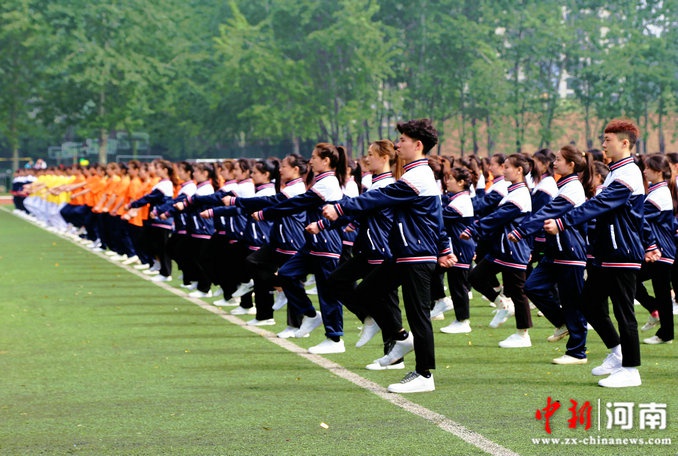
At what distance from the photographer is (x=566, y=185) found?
10375 mm

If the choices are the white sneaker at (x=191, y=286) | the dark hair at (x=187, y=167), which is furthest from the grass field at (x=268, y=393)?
the dark hair at (x=187, y=167)

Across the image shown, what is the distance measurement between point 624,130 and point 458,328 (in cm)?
429

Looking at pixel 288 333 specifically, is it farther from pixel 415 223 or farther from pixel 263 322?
pixel 415 223

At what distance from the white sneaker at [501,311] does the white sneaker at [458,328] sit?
409mm

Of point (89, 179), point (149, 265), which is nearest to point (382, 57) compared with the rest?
point (89, 179)

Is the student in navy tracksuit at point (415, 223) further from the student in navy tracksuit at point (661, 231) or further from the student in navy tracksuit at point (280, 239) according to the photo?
the student in navy tracksuit at point (661, 231)

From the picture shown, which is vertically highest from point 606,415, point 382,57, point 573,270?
point 382,57

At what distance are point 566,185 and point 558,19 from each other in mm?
48386

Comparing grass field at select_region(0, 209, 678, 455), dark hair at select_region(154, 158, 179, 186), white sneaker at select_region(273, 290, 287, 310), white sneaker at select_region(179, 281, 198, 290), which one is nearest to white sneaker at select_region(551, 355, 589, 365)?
grass field at select_region(0, 209, 678, 455)

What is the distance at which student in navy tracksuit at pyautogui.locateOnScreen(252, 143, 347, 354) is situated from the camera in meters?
11.2

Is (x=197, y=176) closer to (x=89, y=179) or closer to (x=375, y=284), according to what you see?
(x=375, y=284)

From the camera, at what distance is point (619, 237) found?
30.6 feet

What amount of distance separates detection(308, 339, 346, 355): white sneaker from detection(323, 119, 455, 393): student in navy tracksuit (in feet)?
7.08

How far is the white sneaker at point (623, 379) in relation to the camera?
9295mm
